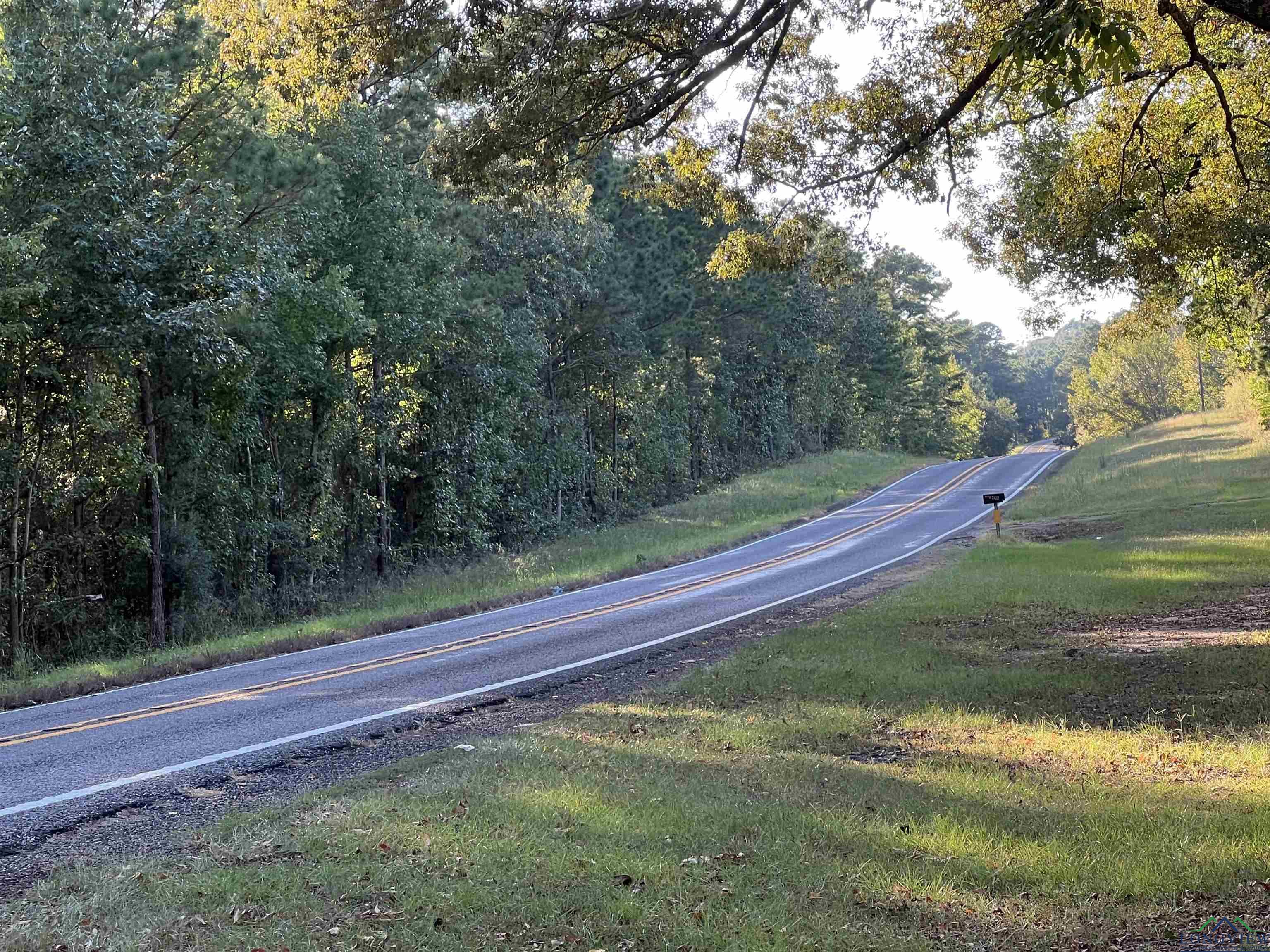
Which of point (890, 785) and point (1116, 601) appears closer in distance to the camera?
point (890, 785)

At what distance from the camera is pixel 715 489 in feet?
159

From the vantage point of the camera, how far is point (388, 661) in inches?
504

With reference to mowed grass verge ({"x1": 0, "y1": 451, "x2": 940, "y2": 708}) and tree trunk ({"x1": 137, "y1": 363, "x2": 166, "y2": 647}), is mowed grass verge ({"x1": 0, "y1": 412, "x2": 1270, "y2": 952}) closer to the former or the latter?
mowed grass verge ({"x1": 0, "y1": 451, "x2": 940, "y2": 708})

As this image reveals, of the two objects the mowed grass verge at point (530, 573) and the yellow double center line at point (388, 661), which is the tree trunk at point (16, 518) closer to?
the mowed grass verge at point (530, 573)

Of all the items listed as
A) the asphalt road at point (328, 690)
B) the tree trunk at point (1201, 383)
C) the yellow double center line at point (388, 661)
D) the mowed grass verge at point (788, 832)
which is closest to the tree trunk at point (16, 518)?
the asphalt road at point (328, 690)

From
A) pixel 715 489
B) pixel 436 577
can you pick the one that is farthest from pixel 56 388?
pixel 715 489

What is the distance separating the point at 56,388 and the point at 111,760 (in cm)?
1091

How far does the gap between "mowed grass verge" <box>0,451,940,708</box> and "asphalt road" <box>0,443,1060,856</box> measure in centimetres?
77

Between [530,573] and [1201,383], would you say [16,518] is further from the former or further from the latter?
[1201,383]

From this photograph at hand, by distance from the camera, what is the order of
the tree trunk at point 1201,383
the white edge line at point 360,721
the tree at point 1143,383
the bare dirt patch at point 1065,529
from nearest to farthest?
the white edge line at point 360,721
the bare dirt patch at point 1065,529
the tree trunk at point 1201,383
the tree at point 1143,383

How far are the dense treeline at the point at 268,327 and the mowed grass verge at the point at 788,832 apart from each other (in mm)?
7133

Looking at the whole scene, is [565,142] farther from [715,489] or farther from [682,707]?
[715,489]
